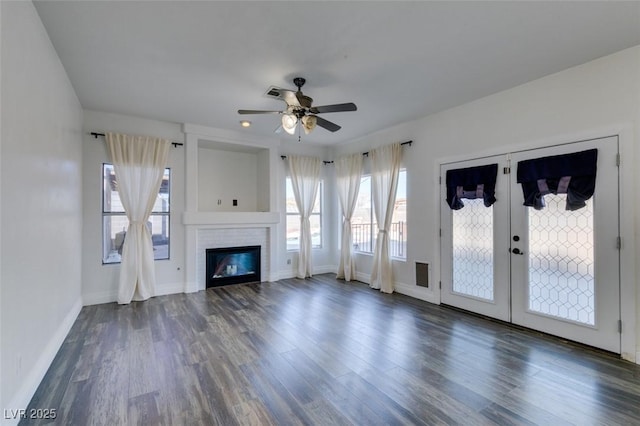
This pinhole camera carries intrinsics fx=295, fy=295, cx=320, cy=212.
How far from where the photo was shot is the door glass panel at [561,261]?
3068 millimetres

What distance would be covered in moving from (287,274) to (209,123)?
3322 millimetres

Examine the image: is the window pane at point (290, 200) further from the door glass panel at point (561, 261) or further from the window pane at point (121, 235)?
the door glass panel at point (561, 261)

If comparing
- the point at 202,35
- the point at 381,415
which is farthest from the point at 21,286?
the point at 381,415

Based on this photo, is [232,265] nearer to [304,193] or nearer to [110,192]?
[304,193]

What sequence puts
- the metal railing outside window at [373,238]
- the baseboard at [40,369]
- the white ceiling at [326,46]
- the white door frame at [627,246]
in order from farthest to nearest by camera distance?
the metal railing outside window at [373,238] → the white door frame at [627,246] → the white ceiling at [326,46] → the baseboard at [40,369]

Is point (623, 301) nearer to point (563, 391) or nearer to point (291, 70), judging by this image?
point (563, 391)

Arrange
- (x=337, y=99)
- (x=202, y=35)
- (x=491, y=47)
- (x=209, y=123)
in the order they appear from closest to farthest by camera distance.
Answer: (x=202, y=35)
(x=491, y=47)
(x=337, y=99)
(x=209, y=123)

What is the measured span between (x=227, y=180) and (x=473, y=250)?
4682 mm

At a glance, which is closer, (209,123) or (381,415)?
(381,415)

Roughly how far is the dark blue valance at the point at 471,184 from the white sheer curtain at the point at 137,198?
461 cm

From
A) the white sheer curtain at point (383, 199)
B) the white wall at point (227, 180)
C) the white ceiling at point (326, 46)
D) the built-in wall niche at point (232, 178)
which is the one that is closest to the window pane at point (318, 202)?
the built-in wall niche at point (232, 178)

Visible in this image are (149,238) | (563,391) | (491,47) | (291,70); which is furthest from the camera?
(149,238)

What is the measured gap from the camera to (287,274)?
6.28 m

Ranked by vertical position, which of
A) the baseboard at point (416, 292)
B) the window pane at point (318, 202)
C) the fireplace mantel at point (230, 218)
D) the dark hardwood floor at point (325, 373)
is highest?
the window pane at point (318, 202)
